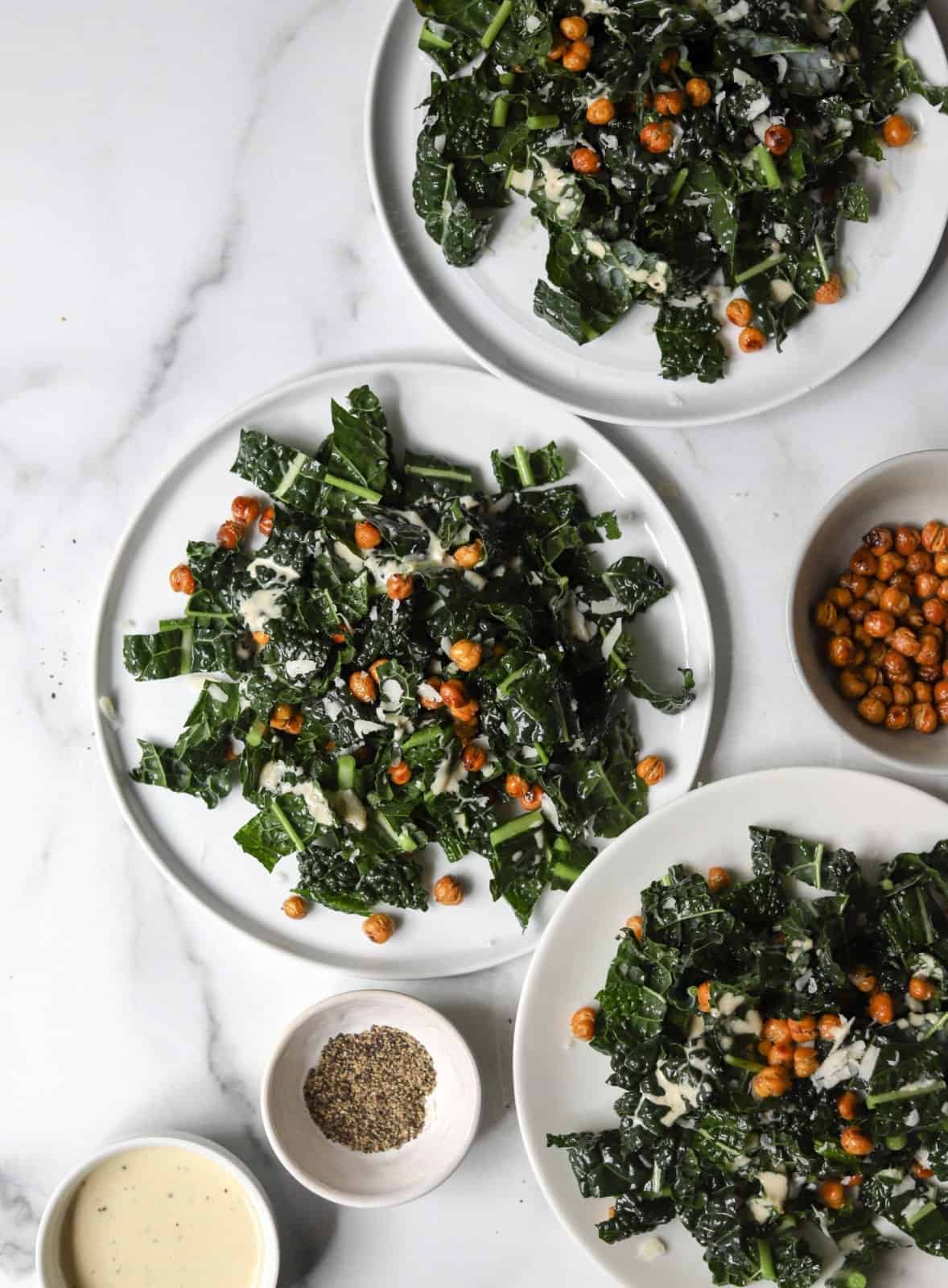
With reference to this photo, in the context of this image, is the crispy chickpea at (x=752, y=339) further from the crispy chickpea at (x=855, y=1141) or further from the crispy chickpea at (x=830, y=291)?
the crispy chickpea at (x=855, y=1141)

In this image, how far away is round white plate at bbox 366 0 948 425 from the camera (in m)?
2.24

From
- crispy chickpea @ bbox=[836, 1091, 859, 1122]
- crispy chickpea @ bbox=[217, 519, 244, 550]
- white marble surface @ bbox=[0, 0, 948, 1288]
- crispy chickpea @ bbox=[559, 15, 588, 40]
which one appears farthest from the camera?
white marble surface @ bbox=[0, 0, 948, 1288]

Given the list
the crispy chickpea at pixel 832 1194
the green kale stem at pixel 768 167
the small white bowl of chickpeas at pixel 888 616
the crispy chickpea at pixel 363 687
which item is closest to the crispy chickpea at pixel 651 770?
the small white bowl of chickpeas at pixel 888 616

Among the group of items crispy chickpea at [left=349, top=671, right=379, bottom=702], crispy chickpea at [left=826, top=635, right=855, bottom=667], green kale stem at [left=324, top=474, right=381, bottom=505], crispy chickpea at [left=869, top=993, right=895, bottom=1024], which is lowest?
crispy chickpea at [left=869, top=993, right=895, bottom=1024]

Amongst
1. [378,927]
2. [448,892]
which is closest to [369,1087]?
[378,927]

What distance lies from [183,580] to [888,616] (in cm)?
153

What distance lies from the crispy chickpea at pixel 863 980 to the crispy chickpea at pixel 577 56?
6.41 ft

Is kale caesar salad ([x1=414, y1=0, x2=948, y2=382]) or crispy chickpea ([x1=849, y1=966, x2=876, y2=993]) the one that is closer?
kale caesar salad ([x1=414, y1=0, x2=948, y2=382])

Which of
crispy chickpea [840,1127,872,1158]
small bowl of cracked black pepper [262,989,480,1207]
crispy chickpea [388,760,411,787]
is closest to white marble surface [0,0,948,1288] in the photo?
small bowl of cracked black pepper [262,989,480,1207]

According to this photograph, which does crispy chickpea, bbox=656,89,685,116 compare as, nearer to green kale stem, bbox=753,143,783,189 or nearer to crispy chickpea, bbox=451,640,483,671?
green kale stem, bbox=753,143,783,189

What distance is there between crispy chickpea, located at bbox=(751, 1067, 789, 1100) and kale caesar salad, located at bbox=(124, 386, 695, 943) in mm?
559

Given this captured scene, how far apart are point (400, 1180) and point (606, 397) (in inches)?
71.7

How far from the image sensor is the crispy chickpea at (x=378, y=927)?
234 centimetres

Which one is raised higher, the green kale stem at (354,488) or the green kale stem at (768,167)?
the green kale stem at (768,167)
